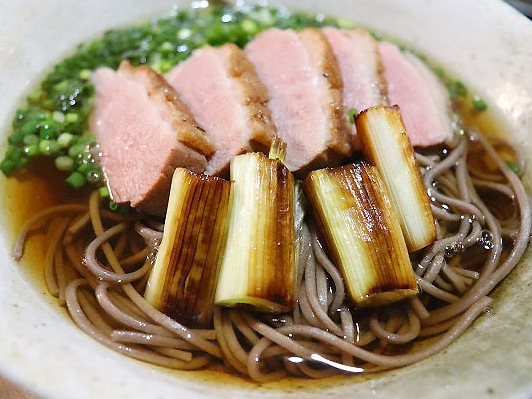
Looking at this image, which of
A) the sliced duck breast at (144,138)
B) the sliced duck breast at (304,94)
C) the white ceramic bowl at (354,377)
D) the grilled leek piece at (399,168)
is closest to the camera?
the white ceramic bowl at (354,377)

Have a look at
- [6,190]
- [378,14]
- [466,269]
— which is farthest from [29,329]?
[378,14]

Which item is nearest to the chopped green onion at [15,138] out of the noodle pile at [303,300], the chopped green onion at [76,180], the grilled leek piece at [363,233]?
the chopped green onion at [76,180]

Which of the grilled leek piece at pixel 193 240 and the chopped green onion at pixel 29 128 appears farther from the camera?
the chopped green onion at pixel 29 128

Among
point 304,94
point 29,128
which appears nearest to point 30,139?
point 29,128

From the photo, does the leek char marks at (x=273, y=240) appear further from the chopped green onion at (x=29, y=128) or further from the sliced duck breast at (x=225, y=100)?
the chopped green onion at (x=29, y=128)

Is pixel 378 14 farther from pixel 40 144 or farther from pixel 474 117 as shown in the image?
pixel 40 144

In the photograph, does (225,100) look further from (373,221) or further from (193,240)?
(373,221)
